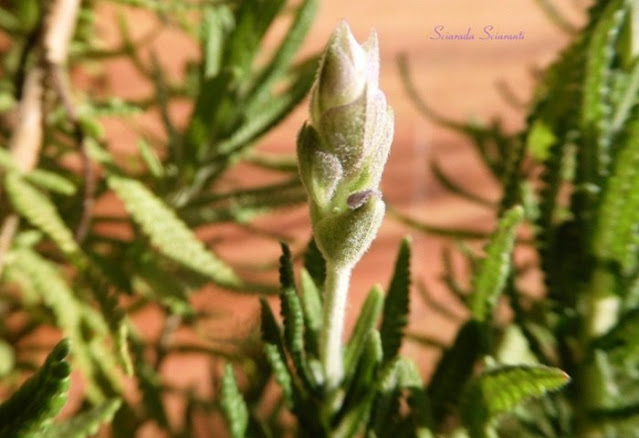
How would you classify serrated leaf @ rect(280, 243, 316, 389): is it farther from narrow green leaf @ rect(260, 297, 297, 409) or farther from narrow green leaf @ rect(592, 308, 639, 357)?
narrow green leaf @ rect(592, 308, 639, 357)

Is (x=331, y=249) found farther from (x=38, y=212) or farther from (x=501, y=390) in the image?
(x=38, y=212)

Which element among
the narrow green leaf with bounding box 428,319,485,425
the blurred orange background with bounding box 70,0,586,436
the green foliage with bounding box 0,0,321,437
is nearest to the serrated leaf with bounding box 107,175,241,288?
the green foliage with bounding box 0,0,321,437

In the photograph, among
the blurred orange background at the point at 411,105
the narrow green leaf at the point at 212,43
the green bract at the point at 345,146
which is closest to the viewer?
the green bract at the point at 345,146

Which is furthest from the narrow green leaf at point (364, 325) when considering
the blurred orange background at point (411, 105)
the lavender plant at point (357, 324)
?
the blurred orange background at point (411, 105)

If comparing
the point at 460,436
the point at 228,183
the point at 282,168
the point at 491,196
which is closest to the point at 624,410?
the point at 460,436

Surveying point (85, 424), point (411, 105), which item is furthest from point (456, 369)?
point (411, 105)

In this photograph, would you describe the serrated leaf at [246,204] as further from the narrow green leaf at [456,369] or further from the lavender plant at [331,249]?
the narrow green leaf at [456,369]

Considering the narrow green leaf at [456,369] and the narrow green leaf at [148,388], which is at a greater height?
the narrow green leaf at [456,369]
